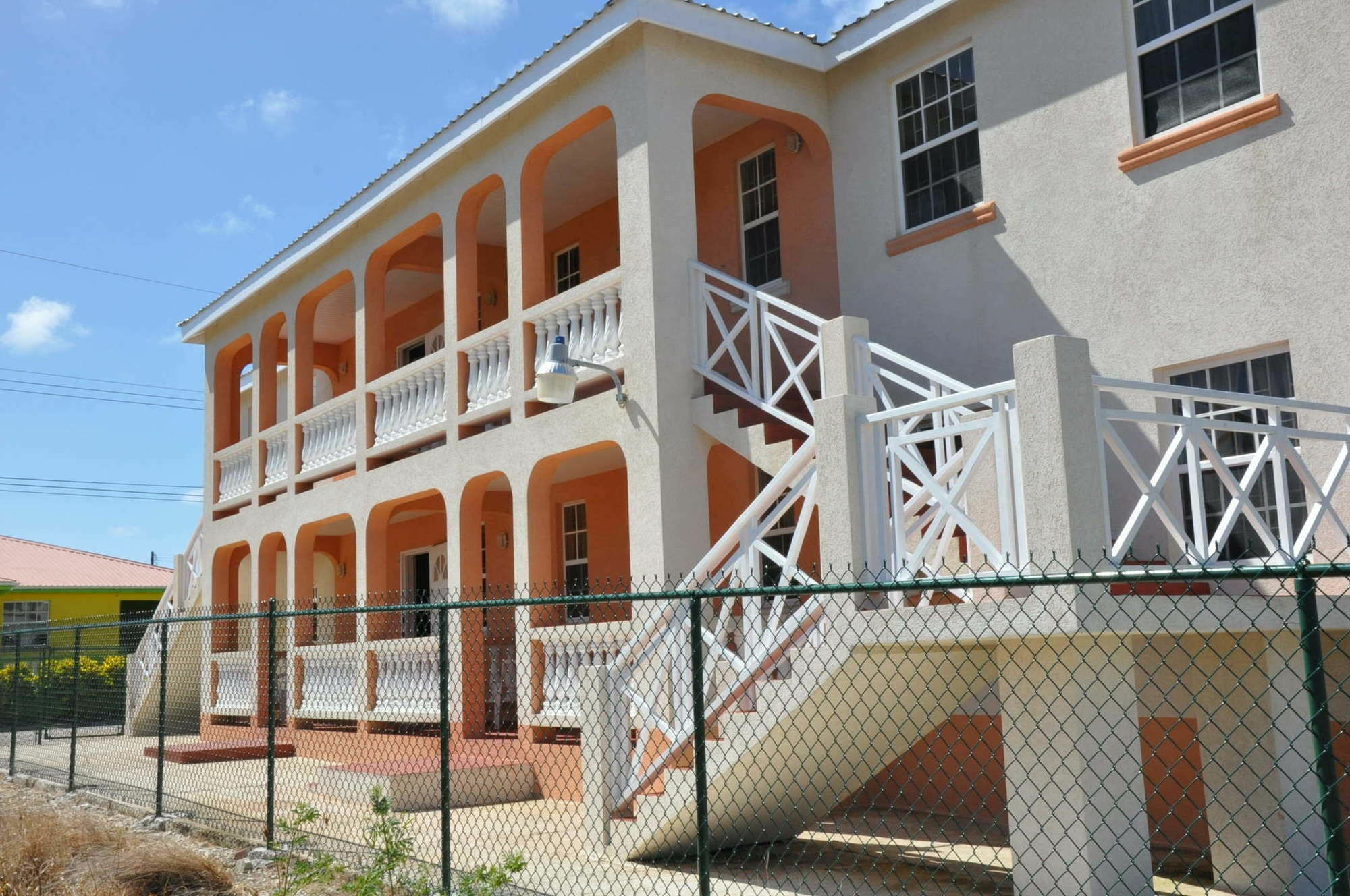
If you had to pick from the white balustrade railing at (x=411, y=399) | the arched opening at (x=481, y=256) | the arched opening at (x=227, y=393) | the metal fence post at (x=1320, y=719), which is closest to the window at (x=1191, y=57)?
the arched opening at (x=481, y=256)

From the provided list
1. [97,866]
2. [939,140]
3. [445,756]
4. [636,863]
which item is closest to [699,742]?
[445,756]

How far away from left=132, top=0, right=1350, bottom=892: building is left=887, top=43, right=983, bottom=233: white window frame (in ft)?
0.14

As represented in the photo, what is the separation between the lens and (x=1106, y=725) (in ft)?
22.6

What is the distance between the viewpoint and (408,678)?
1388 cm

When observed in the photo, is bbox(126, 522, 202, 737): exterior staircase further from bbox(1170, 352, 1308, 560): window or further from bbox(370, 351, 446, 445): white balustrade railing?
bbox(1170, 352, 1308, 560): window

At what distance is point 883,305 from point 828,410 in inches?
181

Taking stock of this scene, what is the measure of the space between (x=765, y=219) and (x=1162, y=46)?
4510 millimetres

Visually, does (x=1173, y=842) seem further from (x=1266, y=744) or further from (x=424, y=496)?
(x=424, y=496)

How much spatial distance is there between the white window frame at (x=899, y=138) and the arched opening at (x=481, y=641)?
4829 millimetres

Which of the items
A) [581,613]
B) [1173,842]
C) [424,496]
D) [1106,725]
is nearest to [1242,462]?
[1173,842]

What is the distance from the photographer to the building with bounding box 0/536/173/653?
3575cm

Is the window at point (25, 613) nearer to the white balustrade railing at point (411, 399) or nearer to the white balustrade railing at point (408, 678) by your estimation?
the white balustrade railing at point (411, 399)

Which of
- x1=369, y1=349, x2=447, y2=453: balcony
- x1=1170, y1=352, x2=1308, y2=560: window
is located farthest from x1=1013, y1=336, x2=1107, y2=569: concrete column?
x1=369, y1=349, x2=447, y2=453: balcony

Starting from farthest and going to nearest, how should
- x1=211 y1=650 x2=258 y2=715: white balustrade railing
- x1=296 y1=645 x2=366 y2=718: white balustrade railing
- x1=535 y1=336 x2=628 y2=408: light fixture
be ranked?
x1=211 y1=650 x2=258 y2=715: white balustrade railing
x1=296 y1=645 x2=366 y2=718: white balustrade railing
x1=535 y1=336 x2=628 y2=408: light fixture
